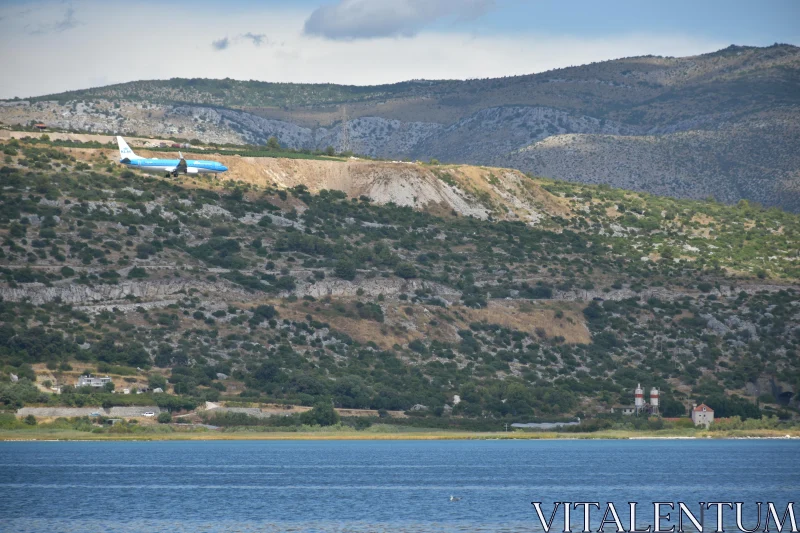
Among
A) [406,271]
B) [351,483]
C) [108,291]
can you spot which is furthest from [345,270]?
[351,483]

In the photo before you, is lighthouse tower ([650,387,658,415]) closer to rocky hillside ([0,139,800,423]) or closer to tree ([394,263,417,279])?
rocky hillside ([0,139,800,423])

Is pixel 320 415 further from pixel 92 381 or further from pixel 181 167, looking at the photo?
pixel 181 167

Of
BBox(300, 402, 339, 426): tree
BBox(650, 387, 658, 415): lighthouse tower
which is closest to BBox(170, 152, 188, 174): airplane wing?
BBox(300, 402, 339, 426): tree

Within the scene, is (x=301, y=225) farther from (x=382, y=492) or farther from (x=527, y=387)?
(x=382, y=492)

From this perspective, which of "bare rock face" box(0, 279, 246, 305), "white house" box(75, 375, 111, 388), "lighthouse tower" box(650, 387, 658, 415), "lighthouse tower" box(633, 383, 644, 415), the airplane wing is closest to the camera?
"white house" box(75, 375, 111, 388)

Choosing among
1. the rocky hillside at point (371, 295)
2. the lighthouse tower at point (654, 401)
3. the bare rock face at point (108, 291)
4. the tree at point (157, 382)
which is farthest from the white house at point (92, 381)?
the lighthouse tower at point (654, 401)

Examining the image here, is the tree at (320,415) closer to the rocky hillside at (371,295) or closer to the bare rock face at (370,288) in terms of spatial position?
the rocky hillside at (371,295)
